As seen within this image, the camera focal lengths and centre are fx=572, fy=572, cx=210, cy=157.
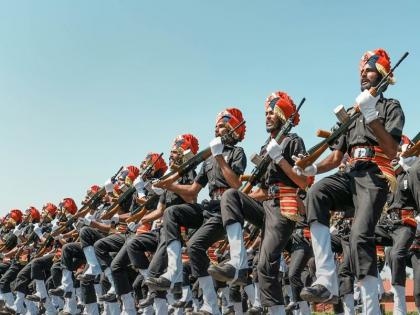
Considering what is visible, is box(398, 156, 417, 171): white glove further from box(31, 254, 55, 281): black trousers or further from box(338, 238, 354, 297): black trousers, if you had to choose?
box(31, 254, 55, 281): black trousers

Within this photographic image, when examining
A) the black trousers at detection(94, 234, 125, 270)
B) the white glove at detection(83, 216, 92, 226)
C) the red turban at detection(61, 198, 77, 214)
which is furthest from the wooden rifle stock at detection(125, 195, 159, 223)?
the red turban at detection(61, 198, 77, 214)

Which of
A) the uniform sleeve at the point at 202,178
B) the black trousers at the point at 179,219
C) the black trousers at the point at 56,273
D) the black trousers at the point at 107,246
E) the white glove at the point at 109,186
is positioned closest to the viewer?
the black trousers at the point at 179,219

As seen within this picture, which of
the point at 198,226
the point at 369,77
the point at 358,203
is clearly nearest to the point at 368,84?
the point at 369,77

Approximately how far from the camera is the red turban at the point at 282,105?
23.1ft

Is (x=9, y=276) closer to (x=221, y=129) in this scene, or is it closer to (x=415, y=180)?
(x=221, y=129)

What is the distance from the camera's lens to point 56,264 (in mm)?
13914

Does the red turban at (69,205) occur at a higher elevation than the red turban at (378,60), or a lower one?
higher

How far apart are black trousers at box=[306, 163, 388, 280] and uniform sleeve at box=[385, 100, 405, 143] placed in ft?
1.20

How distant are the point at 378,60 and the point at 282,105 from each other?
1.44 metres

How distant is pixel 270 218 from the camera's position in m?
6.40

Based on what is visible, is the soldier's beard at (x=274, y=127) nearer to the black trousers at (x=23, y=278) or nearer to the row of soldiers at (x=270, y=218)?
the row of soldiers at (x=270, y=218)

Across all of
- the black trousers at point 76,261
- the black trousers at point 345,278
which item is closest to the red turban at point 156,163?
the black trousers at point 76,261

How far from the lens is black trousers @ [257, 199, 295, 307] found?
6012 millimetres

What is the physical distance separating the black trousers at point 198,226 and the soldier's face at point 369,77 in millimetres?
2489
